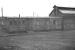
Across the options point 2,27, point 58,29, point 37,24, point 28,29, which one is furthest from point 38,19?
point 2,27

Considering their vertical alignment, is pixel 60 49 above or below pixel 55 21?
below

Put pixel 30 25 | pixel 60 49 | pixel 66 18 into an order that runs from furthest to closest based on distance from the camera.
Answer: pixel 66 18
pixel 30 25
pixel 60 49

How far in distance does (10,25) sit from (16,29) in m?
1.62

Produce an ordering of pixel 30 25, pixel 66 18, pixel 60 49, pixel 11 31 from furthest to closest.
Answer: pixel 66 18
pixel 30 25
pixel 11 31
pixel 60 49

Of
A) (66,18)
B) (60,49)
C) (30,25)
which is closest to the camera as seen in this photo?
(60,49)

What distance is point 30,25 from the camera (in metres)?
28.7

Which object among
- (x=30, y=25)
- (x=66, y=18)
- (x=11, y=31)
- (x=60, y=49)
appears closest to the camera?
(x=60, y=49)

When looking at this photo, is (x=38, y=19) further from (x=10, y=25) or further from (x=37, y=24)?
(x=10, y=25)

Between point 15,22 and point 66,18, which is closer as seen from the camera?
point 15,22

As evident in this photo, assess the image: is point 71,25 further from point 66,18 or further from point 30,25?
point 30,25

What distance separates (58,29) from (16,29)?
1154 cm

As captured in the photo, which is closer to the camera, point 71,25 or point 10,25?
point 10,25

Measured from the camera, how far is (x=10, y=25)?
2514 cm

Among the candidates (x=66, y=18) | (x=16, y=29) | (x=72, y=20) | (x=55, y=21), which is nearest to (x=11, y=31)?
(x=16, y=29)
